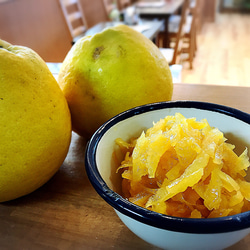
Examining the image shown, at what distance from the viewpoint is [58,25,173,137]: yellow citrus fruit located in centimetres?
42

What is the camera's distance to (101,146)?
352 mm

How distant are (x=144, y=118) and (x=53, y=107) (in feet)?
0.44

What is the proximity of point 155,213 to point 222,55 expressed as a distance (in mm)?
3261

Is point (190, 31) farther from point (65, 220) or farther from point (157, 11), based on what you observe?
point (65, 220)

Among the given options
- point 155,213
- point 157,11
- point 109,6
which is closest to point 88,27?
point 109,6

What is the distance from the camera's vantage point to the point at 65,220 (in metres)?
0.37

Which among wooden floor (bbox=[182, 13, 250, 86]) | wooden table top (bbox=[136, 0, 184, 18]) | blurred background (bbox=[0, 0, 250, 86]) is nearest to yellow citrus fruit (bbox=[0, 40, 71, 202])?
blurred background (bbox=[0, 0, 250, 86])

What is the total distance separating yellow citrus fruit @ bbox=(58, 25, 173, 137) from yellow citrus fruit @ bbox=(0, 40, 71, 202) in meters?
0.06

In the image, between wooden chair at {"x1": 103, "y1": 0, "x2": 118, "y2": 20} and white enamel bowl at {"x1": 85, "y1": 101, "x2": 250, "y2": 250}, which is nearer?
white enamel bowl at {"x1": 85, "y1": 101, "x2": 250, "y2": 250}

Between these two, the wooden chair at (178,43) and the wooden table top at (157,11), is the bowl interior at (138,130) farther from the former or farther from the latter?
the wooden table top at (157,11)

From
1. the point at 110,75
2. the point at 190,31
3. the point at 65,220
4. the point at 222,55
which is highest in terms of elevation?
the point at 110,75

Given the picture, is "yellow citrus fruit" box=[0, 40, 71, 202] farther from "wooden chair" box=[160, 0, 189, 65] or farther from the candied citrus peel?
"wooden chair" box=[160, 0, 189, 65]

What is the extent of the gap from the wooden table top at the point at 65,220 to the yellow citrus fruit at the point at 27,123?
3 cm

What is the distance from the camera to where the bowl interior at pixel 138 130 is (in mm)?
354
